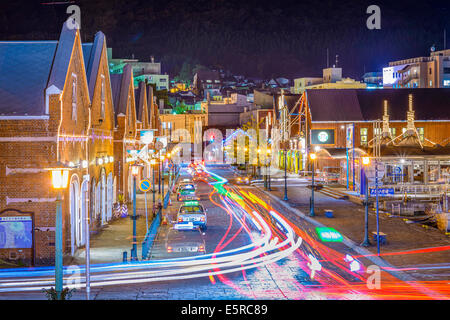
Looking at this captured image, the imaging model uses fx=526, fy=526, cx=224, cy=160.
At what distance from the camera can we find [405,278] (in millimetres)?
19234

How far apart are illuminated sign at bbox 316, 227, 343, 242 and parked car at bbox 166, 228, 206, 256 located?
256 inches

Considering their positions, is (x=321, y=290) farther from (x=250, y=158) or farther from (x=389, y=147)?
(x=250, y=158)

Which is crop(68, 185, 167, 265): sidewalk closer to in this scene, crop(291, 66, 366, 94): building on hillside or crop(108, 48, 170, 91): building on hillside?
crop(291, 66, 366, 94): building on hillside

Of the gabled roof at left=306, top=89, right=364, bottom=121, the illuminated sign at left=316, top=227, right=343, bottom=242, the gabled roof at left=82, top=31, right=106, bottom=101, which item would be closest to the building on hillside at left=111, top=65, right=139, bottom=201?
the gabled roof at left=82, top=31, right=106, bottom=101

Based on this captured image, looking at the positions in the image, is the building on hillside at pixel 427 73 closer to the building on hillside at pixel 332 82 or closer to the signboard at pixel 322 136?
the building on hillside at pixel 332 82

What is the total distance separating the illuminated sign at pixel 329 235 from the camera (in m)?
27.7

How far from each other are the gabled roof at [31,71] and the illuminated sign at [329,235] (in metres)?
15.4

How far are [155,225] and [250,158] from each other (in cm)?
8155

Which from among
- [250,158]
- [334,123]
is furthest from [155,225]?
[250,158]

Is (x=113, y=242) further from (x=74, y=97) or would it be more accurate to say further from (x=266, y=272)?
(x=266, y=272)

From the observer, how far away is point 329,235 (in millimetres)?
28953

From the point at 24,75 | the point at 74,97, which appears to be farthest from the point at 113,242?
the point at 24,75

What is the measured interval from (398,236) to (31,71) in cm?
2044

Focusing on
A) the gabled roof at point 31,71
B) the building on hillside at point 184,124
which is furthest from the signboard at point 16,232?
the building on hillside at point 184,124
